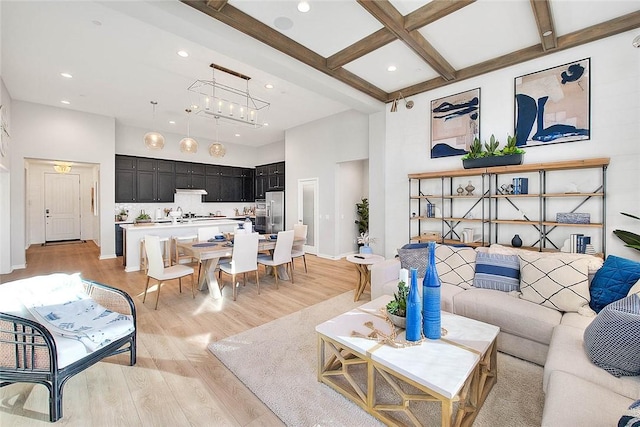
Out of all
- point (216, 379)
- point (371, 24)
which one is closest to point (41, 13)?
point (371, 24)

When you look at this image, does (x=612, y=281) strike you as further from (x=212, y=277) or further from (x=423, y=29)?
(x=212, y=277)

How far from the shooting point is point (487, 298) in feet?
8.74

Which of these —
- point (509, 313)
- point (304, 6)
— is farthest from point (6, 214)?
point (509, 313)

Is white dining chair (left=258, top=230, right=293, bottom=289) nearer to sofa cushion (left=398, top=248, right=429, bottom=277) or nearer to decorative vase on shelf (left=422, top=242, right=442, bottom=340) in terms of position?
sofa cushion (left=398, top=248, right=429, bottom=277)

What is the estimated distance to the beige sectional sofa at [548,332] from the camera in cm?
133

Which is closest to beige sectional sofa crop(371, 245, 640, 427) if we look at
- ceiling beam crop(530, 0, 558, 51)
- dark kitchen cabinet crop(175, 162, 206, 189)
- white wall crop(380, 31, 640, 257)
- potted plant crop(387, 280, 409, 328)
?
potted plant crop(387, 280, 409, 328)

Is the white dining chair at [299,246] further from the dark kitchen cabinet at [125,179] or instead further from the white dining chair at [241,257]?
the dark kitchen cabinet at [125,179]

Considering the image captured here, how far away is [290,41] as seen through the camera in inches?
132

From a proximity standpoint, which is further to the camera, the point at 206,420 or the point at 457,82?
the point at 457,82

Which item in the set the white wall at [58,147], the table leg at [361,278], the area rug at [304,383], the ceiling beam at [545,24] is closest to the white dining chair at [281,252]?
the table leg at [361,278]

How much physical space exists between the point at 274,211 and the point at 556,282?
22.3ft

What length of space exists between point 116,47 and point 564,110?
18.8 feet

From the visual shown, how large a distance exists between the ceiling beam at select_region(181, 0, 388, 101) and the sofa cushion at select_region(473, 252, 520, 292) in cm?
315

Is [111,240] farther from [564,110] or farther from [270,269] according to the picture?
[564,110]
